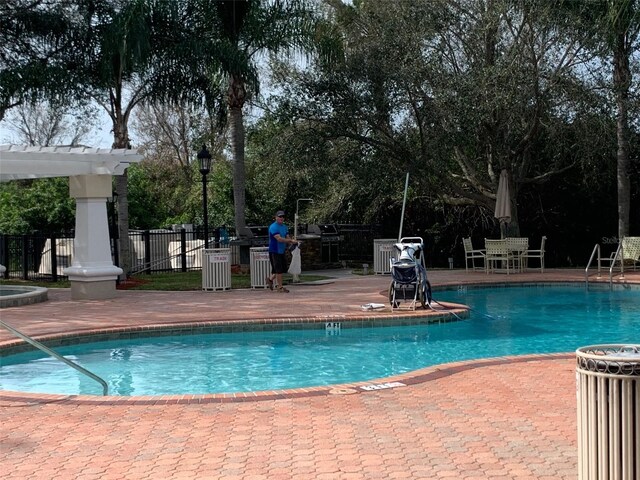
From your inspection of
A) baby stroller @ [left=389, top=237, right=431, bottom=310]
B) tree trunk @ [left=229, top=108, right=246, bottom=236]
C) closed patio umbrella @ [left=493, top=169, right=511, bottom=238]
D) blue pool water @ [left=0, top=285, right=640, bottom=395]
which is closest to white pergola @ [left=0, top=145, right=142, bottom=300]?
blue pool water @ [left=0, top=285, right=640, bottom=395]

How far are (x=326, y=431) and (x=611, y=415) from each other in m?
2.49

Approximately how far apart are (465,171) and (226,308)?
11.5 m

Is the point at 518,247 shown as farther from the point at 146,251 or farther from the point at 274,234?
the point at 146,251

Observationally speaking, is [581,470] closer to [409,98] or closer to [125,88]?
[409,98]

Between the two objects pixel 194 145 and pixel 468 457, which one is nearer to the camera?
pixel 468 457

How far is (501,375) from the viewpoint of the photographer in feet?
25.2

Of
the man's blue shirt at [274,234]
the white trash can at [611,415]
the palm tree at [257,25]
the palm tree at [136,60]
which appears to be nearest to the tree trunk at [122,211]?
the palm tree at [136,60]

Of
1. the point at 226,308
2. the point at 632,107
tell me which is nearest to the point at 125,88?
the point at 226,308

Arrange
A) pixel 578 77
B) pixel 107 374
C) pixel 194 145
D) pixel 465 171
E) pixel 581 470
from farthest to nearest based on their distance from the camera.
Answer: pixel 194 145
pixel 465 171
pixel 578 77
pixel 107 374
pixel 581 470

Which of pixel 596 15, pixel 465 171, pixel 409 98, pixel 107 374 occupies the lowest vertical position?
pixel 107 374

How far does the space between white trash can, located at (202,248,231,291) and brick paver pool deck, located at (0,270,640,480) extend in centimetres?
911

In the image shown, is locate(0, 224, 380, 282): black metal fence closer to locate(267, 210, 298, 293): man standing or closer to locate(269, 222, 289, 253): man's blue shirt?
locate(267, 210, 298, 293): man standing

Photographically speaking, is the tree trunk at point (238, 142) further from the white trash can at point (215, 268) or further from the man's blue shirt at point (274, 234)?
the man's blue shirt at point (274, 234)

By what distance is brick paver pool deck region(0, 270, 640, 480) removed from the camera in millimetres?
4812
